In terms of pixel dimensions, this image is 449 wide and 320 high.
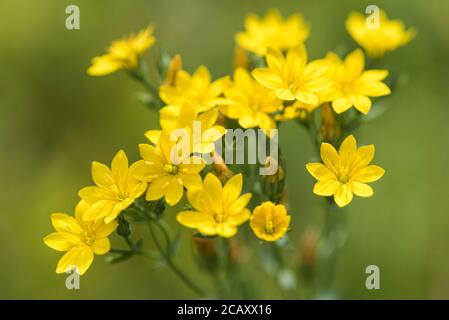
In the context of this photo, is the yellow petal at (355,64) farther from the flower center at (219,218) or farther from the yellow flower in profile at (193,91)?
the flower center at (219,218)

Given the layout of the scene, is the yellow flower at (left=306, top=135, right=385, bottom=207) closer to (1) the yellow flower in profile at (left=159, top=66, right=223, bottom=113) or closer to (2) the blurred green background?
(1) the yellow flower in profile at (left=159, top=66, right=223, bottom=113)

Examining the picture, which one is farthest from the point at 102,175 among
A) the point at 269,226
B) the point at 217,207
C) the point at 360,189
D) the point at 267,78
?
the point at 360,189

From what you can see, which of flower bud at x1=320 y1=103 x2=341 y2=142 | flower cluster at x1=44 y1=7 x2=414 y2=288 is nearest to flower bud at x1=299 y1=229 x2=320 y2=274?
flower cluster at x1=44 y1=7 x2=414 y2=288

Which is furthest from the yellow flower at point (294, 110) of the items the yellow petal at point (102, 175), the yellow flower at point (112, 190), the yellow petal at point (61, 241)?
the yellow petal at point (61, 241)

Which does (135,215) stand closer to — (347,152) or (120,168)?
(120,168)
